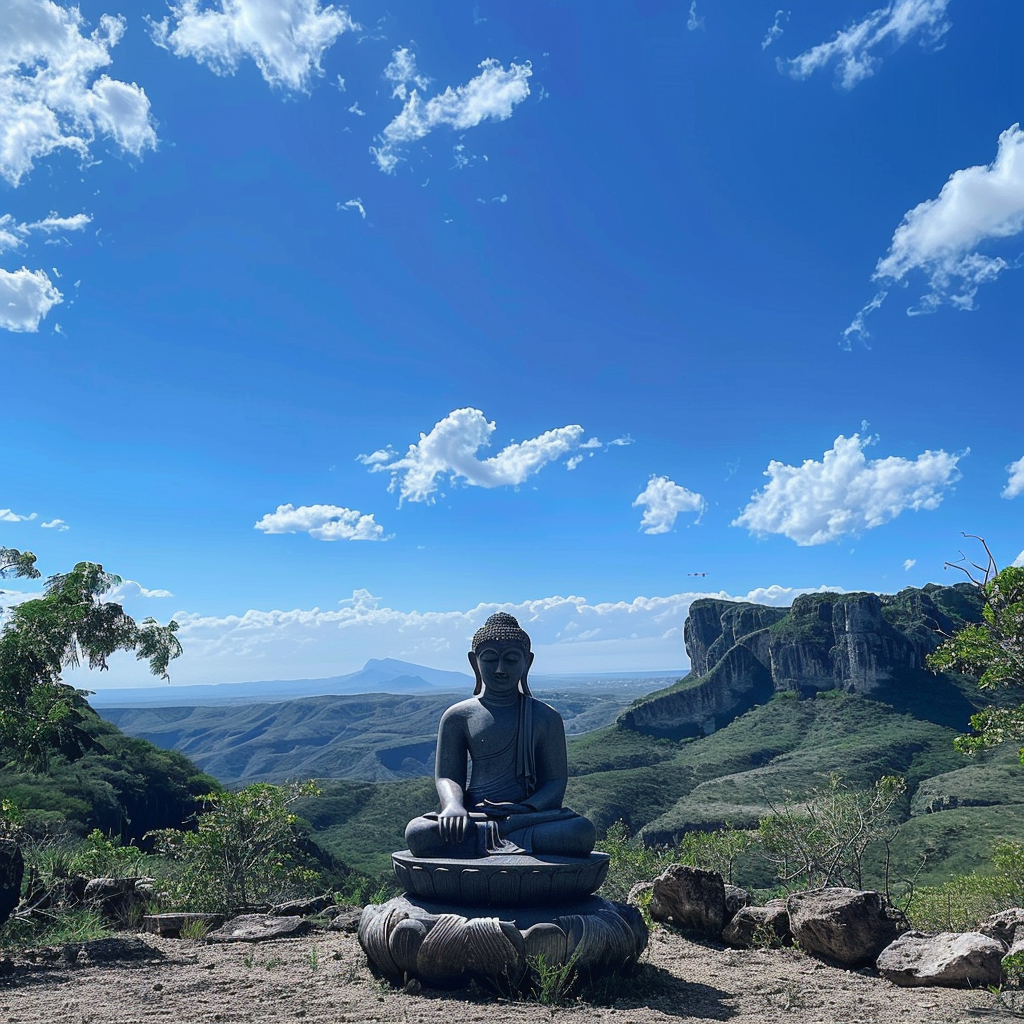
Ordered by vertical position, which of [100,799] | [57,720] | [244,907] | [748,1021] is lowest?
[100,799]

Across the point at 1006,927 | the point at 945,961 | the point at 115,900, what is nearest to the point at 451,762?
the point at 945,961

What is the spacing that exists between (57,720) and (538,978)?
9388mm

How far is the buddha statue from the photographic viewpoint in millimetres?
9297

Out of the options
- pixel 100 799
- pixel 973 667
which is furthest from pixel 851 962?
pixel 100 799

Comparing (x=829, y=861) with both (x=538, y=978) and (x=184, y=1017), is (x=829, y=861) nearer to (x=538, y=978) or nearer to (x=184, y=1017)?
(x=538, y=978)

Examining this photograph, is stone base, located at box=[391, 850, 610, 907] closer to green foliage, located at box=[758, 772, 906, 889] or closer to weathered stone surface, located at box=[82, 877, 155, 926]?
weathered stone surface, located at box=[82, 877, 155, 926]

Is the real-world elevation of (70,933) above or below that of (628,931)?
below

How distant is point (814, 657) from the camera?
120750mm

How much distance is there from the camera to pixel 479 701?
33.9 feet

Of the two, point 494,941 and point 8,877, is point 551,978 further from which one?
point 8,877

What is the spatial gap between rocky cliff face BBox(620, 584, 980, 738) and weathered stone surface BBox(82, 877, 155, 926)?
371 ft

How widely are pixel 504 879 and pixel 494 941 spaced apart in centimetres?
59

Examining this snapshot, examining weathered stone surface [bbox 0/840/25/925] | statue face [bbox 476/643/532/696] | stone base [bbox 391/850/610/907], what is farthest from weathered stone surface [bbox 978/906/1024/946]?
weathered stone surface [bbox 0/840/25/925]

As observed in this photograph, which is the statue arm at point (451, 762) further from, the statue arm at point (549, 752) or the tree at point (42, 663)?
the tree at point (42, 663)
